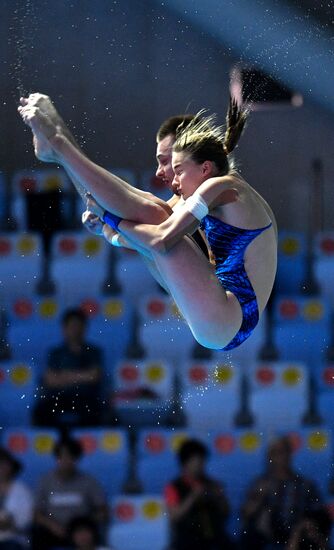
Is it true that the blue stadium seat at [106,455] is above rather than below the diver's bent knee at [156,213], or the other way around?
below

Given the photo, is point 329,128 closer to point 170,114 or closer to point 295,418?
point 170,114

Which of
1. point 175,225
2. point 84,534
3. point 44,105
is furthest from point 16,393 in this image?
point 175,225

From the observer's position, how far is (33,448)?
711 cm

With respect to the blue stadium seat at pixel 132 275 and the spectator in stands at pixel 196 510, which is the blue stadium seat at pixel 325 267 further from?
the spectator in stands at pixel 196 510

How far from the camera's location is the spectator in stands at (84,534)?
6629mm

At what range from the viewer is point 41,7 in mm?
7879

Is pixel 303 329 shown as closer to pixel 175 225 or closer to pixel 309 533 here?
pixel 309 533

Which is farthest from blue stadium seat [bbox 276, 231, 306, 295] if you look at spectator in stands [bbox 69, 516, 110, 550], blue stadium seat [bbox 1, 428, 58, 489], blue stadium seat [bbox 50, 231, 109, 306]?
spectator in stands [bbox 69, 516, 110, 550]

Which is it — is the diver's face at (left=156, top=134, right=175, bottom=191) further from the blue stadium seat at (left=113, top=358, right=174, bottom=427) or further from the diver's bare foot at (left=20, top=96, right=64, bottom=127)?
the blue stadium seat at (left=113, top=358, right=174, bottom=427)

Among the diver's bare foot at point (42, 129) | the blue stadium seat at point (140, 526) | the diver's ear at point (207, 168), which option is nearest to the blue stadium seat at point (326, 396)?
the blue stadium seat at point (140, 526)

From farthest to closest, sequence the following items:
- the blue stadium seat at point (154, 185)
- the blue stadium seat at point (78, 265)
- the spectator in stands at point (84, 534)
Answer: the blue stadium seat at point (154, 185)
the blue stadium seat at point (78, 265)
the spectator in stands at point (84, 534)

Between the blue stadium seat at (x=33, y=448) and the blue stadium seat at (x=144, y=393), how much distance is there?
0.41m

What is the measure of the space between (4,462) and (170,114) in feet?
7.54

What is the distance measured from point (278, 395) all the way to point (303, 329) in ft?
1.59
